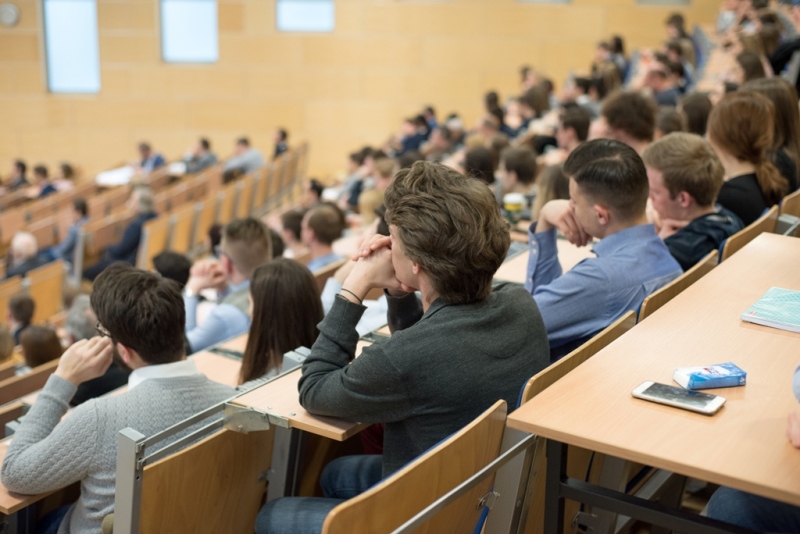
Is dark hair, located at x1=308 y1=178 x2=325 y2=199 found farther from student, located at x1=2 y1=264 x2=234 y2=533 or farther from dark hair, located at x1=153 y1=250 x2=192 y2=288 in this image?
student, located at x1=2 y1=264 x2=234 y2=533

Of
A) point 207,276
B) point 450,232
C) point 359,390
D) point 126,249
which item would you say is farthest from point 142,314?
point 126,249

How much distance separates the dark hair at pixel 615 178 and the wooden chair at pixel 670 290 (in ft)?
0.76

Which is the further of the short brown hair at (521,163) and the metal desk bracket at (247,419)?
the short brown hair at (521,163)

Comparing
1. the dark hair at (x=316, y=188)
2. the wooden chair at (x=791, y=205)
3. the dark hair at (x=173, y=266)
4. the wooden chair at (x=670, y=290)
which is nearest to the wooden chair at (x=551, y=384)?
the wooden chair at (x=670, y=290)

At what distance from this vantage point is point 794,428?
121cm

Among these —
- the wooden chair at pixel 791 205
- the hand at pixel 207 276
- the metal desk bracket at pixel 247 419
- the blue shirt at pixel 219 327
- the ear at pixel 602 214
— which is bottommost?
the blue shirt at pixel 219 327

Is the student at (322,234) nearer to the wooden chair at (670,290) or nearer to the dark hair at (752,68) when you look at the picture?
the wooden chair at (670,290)

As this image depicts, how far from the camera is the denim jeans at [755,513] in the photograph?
154 cm

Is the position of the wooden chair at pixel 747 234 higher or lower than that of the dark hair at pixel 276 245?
higher

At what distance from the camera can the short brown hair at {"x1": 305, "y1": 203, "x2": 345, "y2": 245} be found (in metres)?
4.23

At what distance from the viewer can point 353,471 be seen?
1.99 m

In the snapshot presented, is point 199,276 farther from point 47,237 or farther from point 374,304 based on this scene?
point 47,237

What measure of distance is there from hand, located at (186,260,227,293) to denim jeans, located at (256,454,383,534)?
1.73 m

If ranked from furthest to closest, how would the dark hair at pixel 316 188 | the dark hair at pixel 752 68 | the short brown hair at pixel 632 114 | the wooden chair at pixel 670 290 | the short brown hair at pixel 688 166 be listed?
the dark hair at pixel 316 188 < the dark hair at pixel 752 68 < the short brown hair at pixel 632 114 < the short brown hair at pixel 688 166 < the wooden chair at pixel 670 290
